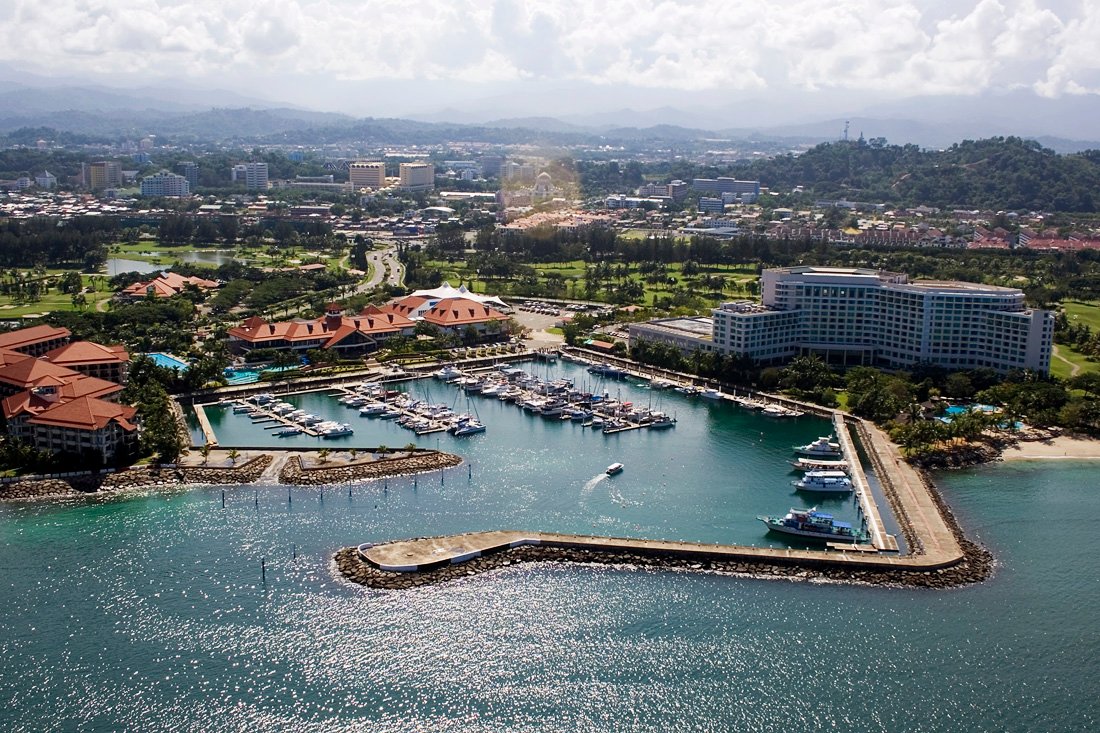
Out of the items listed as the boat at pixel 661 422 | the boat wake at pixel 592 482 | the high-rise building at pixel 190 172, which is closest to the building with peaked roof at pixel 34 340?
the boat wake at pixel 592 482

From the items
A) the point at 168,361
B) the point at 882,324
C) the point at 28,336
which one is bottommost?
the point at 168,361

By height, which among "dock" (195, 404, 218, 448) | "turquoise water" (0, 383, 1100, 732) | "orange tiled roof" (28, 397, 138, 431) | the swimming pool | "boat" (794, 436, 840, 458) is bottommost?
"turquoise water" (0, 383, 1100, 732)

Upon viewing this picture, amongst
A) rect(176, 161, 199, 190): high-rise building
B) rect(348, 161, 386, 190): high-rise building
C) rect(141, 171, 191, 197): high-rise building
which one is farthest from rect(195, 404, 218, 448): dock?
rect(176, 161, 199, 190): high-rise building

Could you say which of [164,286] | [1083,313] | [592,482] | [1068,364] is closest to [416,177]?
[164,286]

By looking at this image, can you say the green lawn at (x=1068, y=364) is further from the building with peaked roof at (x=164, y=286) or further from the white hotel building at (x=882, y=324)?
the building with peaked roof at (x=164, y=286)

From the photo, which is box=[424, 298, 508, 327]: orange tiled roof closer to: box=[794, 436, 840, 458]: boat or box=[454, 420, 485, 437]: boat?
box=[454, 420, 485, 437]: boat

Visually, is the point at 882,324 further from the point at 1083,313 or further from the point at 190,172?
the point at 190,172

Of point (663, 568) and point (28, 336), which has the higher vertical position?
point (28, 336)
